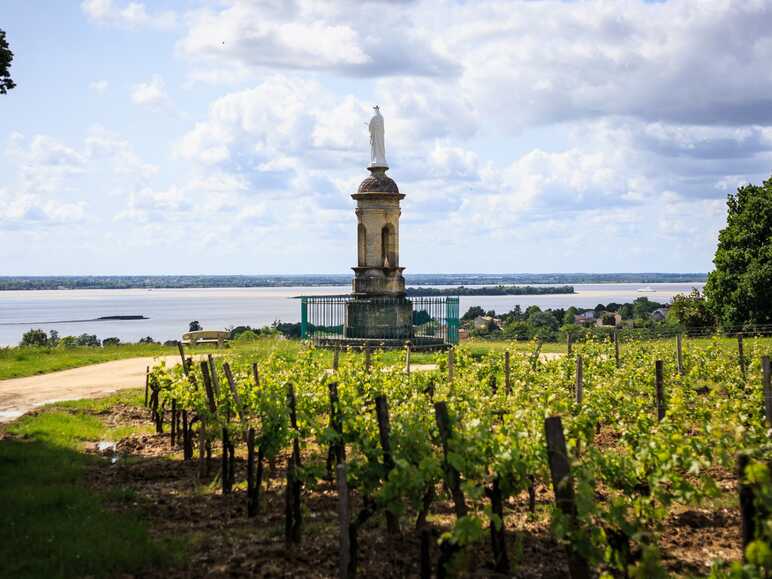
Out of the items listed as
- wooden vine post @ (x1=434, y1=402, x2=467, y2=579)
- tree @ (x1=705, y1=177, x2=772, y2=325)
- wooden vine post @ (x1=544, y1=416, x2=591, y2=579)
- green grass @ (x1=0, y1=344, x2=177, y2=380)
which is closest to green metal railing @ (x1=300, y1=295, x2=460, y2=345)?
green grass @ (x1=0, y1=344, x2=177, y2=380)

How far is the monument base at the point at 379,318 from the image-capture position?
26.8 metres

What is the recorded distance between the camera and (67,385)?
2156 cm

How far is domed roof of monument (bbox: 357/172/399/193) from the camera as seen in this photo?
27562mm

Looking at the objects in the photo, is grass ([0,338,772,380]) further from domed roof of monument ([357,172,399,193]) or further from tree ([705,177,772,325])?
domed roof of monument ([357,172,399,193])

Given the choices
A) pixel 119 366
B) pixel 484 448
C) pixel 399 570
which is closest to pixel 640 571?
pixel 484 448

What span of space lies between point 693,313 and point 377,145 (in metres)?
15.9

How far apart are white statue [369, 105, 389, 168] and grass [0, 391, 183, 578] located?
16.1 metres

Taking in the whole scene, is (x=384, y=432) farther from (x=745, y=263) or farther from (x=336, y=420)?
(x=745, y=263)

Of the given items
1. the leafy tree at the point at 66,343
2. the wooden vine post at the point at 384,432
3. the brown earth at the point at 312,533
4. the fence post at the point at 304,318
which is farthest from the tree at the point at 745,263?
the wooden vine post at the point at 384,432

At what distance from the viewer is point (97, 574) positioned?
7.67 m

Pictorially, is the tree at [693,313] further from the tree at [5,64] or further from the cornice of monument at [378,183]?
the tree at [5,64]

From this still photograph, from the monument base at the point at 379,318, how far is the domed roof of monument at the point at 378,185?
3.59m

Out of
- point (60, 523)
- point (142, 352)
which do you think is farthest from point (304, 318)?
point (60, 523)

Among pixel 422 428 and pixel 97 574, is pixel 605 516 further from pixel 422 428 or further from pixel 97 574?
pixel 97 574
